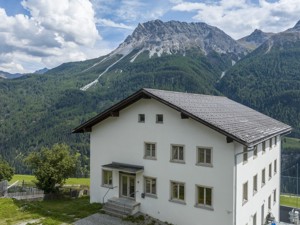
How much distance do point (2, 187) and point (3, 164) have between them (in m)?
26.9

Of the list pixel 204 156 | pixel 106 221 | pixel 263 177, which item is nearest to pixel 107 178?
pixel 106 221

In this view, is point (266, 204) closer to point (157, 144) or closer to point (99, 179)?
point (157, 144)

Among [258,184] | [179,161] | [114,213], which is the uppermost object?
[179,161]

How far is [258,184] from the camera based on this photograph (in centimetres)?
2623

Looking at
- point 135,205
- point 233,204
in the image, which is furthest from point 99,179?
point 233,204

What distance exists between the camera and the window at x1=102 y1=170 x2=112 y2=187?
27062 mm

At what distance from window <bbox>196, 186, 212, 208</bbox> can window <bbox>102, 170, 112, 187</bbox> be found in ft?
26.1

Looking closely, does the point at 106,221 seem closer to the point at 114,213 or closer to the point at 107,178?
the point at 114,213

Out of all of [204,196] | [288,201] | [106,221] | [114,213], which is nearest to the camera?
[204,196]

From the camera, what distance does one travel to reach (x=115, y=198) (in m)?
26.3

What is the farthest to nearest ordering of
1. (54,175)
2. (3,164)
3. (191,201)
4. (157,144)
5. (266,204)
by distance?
1. (3,164)
2. (54,175)
3. (266,204)
4. (157,144)
5. (191,201)

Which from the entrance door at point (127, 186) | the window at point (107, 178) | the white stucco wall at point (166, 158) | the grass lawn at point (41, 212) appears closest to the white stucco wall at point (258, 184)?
the white stucco wall at point (166, 158)

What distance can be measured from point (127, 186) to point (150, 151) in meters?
3.61

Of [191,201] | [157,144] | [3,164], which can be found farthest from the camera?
[3,164]
